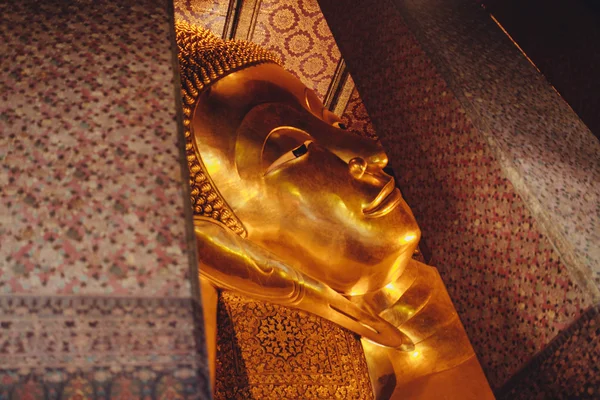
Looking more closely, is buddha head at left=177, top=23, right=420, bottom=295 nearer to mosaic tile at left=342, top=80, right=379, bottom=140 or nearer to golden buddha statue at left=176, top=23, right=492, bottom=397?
golden buddha statue at left=176, top=23, right=492, bottom=397

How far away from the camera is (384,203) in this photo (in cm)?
154

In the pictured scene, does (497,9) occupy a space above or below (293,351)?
above

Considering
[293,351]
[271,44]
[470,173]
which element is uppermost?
[470,173]

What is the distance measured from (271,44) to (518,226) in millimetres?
1711

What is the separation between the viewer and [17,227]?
71cm

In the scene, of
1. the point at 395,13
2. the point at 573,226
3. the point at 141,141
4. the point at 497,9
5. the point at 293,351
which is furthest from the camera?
the point at 497,9

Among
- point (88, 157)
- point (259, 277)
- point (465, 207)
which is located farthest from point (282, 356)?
point (88, 157)

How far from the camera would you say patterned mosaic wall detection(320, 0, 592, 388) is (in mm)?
987

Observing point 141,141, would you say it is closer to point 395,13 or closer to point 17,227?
point 17,227

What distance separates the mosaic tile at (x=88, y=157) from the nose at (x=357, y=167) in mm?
673

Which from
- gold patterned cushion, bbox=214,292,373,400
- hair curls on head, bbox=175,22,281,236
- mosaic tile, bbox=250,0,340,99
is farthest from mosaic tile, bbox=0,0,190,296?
mosaic tile, bbox=250,0,340,99

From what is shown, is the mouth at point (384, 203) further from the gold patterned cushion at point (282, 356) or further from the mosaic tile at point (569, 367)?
the mosaic tile at point (569, 367)

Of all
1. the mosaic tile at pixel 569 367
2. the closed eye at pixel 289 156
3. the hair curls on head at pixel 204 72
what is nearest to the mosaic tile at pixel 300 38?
the hair curls on head at pixel 204 72

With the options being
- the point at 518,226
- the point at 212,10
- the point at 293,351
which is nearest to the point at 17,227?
the point at 518,226
